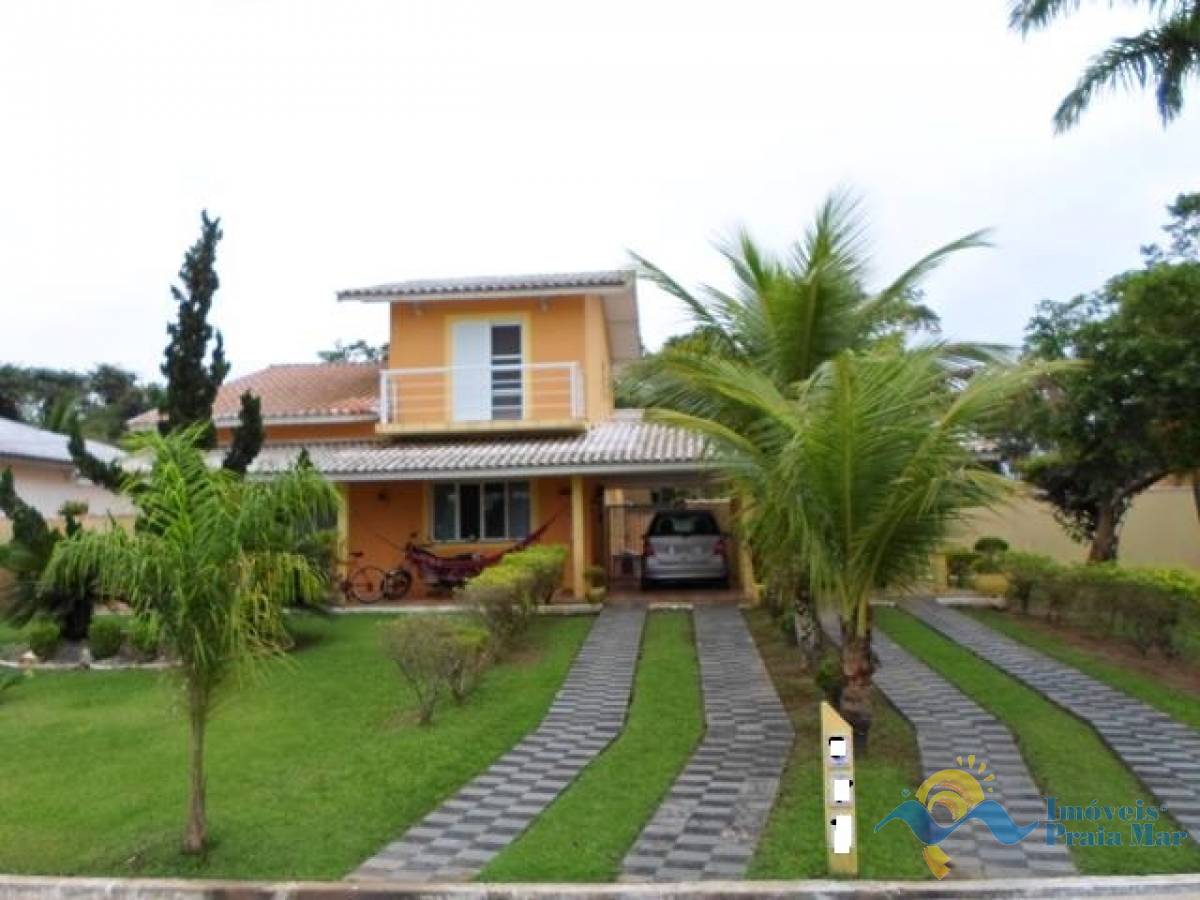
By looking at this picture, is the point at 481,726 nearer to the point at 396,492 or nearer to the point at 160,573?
the point at 160,573

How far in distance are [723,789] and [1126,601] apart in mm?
7157

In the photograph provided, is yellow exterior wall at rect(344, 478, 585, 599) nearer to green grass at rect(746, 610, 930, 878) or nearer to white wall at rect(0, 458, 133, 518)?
white wall at rect(0, 458, 133, 518)

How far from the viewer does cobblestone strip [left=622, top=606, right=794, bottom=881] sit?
5.40 m

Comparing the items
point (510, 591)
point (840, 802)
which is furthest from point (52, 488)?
point (840, 802)

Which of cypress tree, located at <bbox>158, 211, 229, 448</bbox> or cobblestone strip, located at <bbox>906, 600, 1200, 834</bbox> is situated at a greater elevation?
cypress tree, located at <bbox>158, 211, 229, 448</bbox>

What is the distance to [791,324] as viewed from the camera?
934 cm

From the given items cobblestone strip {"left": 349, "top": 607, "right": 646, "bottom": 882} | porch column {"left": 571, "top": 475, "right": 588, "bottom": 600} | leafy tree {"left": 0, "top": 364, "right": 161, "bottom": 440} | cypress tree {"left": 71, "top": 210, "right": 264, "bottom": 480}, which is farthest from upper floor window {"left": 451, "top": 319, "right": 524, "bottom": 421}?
leafy tree {"left": 0, "top": 364, "right": 161, "bottom": 440}

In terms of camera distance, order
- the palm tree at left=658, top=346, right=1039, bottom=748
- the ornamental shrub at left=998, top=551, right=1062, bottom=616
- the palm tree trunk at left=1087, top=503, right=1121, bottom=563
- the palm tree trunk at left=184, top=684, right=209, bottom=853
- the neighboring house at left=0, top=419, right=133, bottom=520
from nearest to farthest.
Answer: the palm tree trunk at left=184, top=684, right=209, bottom=853
the palm tree at left=658, top=346, right=1039, bottom=748
the ornamental shrub at left=998, top=551, right=1062, bottom=616
the palm tree trunk at left=1087, top=503, right=1121, bottom=563
the neighboring house at left=0, top=419, right=133, bottom=520

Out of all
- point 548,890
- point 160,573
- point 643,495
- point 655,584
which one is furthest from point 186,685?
point 643,495

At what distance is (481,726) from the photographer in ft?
27.3

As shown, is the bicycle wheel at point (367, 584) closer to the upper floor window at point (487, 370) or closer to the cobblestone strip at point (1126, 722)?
the upper floor window at point (487, 370)

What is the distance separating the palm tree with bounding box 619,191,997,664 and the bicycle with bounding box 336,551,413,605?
8.82m

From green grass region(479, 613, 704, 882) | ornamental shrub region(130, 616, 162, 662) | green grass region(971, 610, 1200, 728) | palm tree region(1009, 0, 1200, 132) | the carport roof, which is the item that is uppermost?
palm tree region(1009, 0, 1200, 132)

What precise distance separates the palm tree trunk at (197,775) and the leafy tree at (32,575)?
762 centimetres
